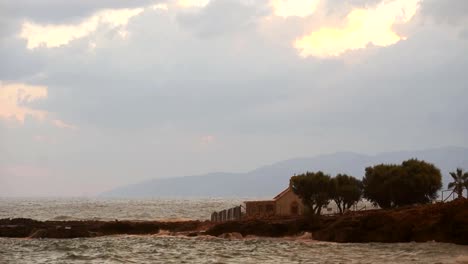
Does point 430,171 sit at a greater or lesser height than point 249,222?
greater

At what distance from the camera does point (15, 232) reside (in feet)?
275

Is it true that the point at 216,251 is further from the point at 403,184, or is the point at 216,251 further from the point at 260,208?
the point at 403,184

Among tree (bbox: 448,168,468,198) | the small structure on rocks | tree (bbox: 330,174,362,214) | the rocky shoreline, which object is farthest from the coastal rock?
tree (bbox: 448,168,468,198)

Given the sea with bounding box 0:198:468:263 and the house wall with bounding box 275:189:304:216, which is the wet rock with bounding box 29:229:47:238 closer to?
the sea with bounding box 0:198:468:263

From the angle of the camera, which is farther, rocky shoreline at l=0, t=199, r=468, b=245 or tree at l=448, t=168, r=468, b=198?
tree at l=448, t=168, r=468, b=198

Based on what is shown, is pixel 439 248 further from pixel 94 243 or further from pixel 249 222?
pixel 94 243

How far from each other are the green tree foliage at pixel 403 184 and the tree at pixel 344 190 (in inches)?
93.3

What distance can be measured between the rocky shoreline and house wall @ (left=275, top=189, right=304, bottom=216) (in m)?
14.9

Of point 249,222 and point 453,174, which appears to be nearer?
point 249,222

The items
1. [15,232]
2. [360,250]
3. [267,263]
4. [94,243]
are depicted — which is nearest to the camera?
[267,263]

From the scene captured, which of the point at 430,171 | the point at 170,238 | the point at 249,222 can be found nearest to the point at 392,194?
the point at 430,171

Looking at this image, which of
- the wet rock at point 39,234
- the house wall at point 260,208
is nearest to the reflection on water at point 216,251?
the wet rock at point 39,234

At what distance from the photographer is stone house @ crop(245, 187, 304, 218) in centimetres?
9906

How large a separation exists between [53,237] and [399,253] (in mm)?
42435
